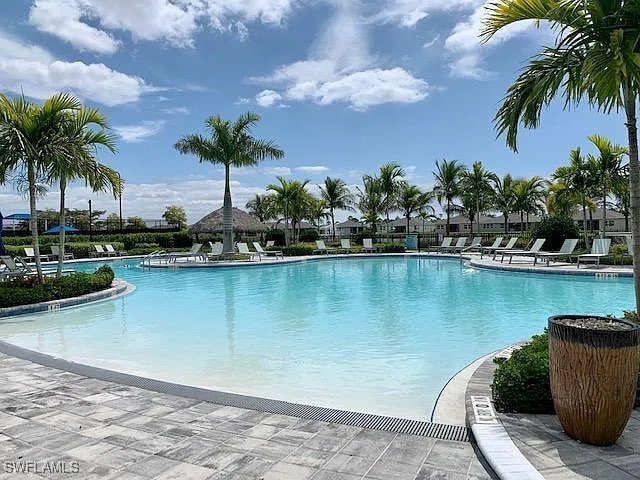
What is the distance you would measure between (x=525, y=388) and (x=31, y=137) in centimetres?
1106

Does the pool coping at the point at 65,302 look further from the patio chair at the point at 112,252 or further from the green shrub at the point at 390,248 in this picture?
the green shrub at the point at 390,248

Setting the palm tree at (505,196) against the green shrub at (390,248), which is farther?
the palm tree at (505,196)

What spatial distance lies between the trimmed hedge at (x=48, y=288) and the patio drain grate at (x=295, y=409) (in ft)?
18.1

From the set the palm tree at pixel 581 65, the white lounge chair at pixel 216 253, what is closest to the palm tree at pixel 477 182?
the white lounge chair at pixel 216 253

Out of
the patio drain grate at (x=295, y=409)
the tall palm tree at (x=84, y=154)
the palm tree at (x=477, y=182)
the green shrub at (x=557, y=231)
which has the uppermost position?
the palm tree at (x=477, y=182)

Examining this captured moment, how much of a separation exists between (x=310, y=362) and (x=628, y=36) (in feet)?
15.8

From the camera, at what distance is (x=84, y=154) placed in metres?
11.5

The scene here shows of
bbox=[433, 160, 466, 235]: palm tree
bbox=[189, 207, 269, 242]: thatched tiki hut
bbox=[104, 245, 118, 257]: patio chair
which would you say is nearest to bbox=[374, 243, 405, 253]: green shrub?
bbox=[433, 160, 466, 235]: palm tree

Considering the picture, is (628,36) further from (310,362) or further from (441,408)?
(310,362)

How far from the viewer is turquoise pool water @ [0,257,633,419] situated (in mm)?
5613

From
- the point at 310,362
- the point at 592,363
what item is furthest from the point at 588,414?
the point at 310,362

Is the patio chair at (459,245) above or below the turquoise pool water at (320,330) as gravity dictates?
above

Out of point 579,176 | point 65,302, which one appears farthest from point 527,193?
point 65,302

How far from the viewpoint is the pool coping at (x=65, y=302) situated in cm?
968
